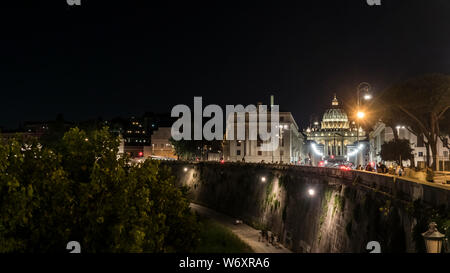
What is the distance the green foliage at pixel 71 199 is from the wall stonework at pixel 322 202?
9890 millimetres

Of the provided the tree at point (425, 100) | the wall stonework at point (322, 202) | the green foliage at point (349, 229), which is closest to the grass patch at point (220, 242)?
the wall stonework at point (322, 202)

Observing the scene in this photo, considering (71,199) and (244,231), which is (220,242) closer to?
(244,231)

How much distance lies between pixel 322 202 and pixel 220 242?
11561mm

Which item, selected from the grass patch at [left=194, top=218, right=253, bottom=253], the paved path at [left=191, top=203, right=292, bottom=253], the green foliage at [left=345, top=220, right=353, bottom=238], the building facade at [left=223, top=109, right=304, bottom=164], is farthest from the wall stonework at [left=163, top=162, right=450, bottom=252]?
the building facade at [left=223, top=109, right=304, bottom=164]

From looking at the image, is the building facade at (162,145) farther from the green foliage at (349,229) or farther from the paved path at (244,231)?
the green foliage at (349,229)

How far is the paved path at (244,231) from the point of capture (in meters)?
39.2

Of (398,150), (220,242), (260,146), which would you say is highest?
(260,146)

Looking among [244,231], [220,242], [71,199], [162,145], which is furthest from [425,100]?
[162,145]

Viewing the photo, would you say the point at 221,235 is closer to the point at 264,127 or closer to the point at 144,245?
the point at 144,245

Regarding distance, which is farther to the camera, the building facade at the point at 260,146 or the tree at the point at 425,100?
the building facade at the point at 260,146

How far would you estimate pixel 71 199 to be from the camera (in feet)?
46.2

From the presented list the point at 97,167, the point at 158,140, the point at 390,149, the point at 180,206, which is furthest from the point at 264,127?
the point at 97,167

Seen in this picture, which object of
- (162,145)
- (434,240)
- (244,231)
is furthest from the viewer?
(162,145)
